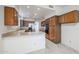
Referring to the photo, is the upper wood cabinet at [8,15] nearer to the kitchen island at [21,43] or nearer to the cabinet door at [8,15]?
the cabinet door at [8,15]

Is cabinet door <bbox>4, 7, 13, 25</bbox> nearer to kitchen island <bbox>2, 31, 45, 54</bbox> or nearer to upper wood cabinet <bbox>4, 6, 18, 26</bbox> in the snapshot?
upper wood cabinet <bbox>4, 6, 18, 26</bbox>

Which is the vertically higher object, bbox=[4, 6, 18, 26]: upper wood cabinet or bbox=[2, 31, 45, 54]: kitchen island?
bbox=[4, 6, 18, 26]: upper wood cabinet

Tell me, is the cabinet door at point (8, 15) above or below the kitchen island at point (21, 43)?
above

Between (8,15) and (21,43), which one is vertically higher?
(8,15)

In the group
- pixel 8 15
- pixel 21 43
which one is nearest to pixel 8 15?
pixel 8 15

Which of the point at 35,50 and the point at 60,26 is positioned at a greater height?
the point at 60,26

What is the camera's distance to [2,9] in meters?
3.27

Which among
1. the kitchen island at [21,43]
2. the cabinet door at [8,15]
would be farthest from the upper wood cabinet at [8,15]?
the kitchen island at [21,43]

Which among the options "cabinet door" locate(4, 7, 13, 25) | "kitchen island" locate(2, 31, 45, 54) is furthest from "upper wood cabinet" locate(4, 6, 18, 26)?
"kitchen island" locate(2, 31, 45, 54)

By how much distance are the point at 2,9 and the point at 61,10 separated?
3736 millimetres

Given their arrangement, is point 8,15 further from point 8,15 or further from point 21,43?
point 21,43
